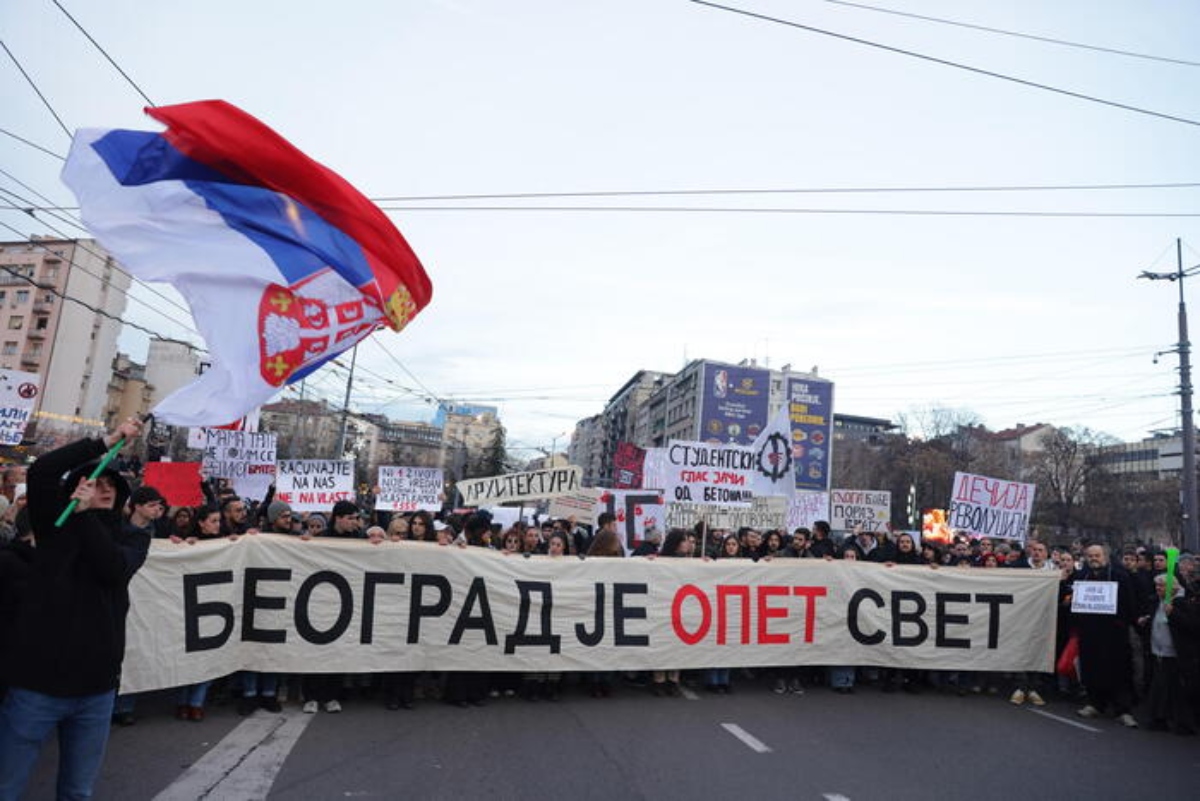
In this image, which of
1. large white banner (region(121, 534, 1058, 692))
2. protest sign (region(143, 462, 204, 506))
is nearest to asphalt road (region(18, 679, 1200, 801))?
large white banner (region(121, 534, 1058, 692))

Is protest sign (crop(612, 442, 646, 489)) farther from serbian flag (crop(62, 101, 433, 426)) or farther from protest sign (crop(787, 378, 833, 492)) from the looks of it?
protest sign (crop(787, 378, 833, 492))

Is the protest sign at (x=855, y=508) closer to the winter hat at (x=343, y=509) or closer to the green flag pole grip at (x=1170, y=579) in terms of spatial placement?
the green flag pole grip at (x=1170, y=579)

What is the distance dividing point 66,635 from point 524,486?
8508mm

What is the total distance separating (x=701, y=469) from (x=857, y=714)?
387 cm

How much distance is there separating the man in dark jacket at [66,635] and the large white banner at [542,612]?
3303mm

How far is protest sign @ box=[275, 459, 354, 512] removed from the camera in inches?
573

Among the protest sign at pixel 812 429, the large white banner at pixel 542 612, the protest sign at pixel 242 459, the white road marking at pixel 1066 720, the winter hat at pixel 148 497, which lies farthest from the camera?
the protest sign at pixel 812 429

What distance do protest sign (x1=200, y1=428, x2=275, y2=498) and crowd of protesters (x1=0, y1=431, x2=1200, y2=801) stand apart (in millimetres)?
2919

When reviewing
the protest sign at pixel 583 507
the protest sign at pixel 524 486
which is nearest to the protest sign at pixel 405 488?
the protest sign at pixel 583 507

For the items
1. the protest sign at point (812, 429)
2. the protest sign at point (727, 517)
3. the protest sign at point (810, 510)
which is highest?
the protest sign at point (812, 429)

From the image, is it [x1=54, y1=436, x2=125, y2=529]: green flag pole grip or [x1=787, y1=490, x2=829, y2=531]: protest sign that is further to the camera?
[x1=787, y1=490, x2=829, y2=531]: protest sign

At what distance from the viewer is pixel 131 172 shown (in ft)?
15.5

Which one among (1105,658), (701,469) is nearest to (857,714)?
(1105,658)

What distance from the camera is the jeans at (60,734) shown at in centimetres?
336
